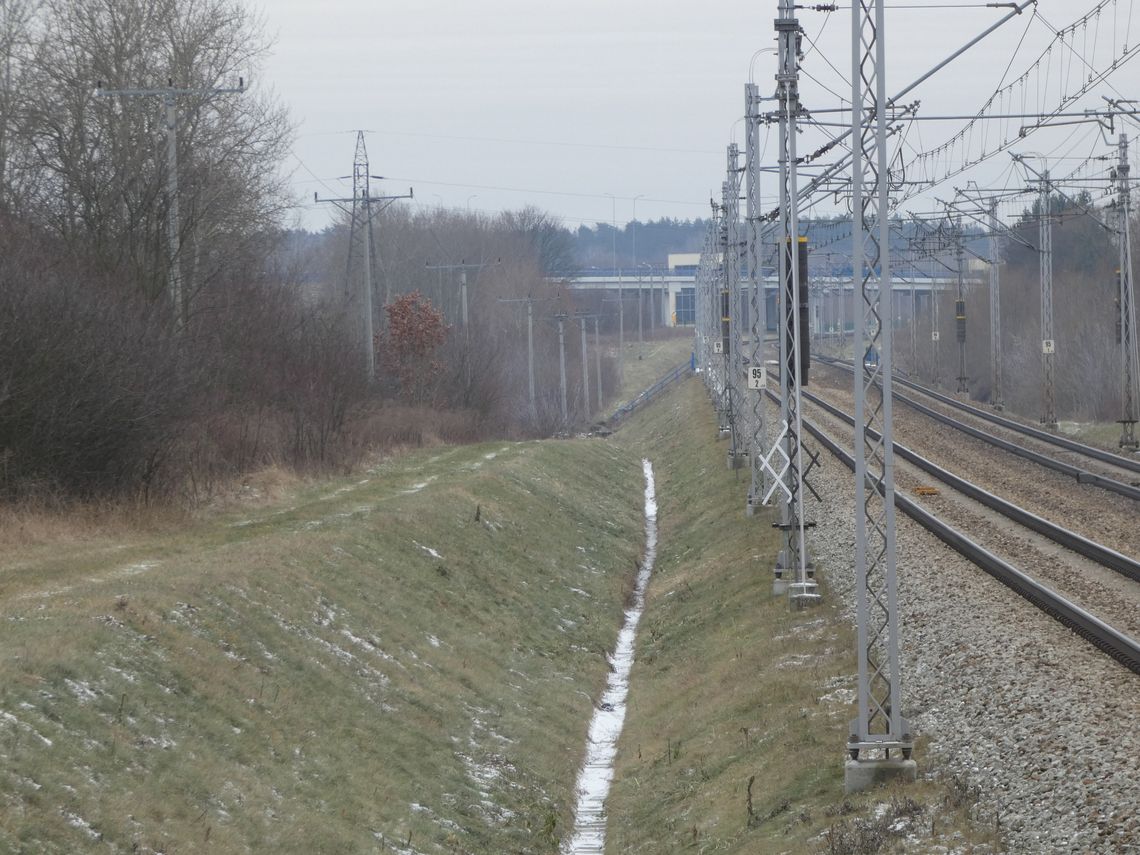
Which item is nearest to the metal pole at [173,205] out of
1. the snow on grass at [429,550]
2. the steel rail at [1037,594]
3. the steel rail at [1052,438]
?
the snow on grass at [429,550]

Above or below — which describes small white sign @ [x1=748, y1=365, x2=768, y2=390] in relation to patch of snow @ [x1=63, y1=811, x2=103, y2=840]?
above

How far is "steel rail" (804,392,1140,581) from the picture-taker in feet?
71.5

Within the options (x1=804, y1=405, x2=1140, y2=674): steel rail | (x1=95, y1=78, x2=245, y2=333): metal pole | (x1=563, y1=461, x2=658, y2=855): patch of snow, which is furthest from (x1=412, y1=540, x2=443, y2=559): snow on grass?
(x1=804, y1=405, x2=1140, y2=674): steel rail

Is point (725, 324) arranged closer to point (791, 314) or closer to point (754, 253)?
point (754, 253)

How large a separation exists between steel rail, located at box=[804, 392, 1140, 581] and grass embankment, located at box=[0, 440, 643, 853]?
7.87m

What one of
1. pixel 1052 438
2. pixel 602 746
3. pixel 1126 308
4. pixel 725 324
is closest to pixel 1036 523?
pixel 602 746

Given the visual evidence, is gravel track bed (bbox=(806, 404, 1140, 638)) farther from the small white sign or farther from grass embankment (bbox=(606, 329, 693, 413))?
grass embankment (bbox=(606, 329, 693, 413))

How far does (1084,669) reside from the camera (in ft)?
48.3

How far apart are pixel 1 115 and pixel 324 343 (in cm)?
1128

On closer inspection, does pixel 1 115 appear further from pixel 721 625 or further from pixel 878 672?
pixel 878 672

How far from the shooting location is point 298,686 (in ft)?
55.7

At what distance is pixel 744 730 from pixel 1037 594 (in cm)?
473

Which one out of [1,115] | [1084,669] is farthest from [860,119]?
[1,115]

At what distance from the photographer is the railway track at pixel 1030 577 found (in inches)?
629
